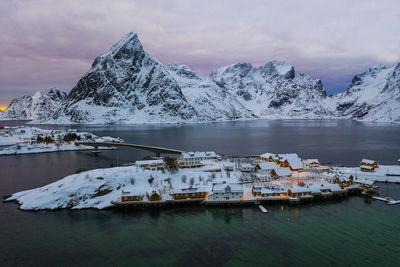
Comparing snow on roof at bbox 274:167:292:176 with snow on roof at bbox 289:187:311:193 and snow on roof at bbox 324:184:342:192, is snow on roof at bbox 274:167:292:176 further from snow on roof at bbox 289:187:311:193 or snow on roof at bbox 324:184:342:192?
snow on roof at bbox 289:187:311:193

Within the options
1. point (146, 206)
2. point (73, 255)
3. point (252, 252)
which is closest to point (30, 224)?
point (73, 255)

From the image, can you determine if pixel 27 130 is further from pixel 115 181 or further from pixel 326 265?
pixel 326 265

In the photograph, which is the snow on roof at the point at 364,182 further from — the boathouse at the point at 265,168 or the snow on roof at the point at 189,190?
the snow on roof at the point at 189,190

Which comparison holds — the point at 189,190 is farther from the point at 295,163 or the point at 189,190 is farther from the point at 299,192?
the point at 295,163

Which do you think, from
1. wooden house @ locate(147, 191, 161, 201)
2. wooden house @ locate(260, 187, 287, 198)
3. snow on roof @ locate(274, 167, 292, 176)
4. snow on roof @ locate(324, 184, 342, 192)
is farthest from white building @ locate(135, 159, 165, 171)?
snow on roof @ locate(324, 184, 342, 192)

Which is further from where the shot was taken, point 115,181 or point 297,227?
point 115,181

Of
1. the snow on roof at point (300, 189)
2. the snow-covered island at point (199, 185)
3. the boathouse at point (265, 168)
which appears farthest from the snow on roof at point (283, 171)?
the snow on roof at point (300, 189)

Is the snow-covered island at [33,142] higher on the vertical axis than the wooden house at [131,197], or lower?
higher
